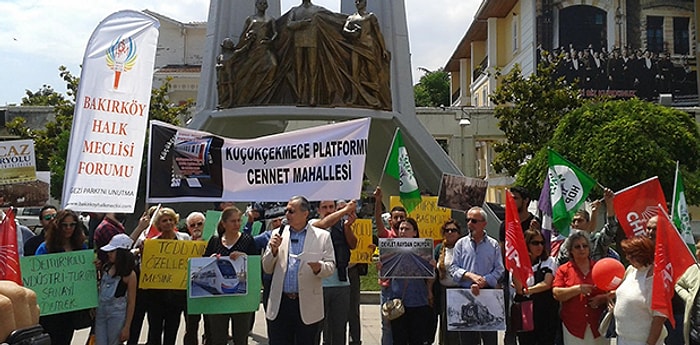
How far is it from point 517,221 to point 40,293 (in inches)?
170

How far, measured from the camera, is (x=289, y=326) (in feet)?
23.4

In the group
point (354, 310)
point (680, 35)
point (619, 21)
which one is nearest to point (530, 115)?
point (619, 21)

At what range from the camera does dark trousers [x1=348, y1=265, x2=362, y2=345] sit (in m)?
9.18

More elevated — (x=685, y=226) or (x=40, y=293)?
(x=685, y=226)

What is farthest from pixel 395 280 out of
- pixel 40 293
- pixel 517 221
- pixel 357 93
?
pixel 357 93

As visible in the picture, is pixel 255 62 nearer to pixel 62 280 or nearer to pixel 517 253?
pixel 62 280

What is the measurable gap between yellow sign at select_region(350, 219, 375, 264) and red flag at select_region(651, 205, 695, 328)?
3.87 metres

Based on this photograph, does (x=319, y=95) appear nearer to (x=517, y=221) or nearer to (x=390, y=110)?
(x=390, y=110)

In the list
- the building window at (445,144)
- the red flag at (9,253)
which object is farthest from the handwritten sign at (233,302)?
the building window at (445,144)

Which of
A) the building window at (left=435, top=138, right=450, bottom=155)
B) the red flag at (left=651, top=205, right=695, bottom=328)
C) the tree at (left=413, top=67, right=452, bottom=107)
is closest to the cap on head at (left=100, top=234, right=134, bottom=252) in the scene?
the red flag at (left=651, top=205, right=695, bottom=328)

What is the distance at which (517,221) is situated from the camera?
738cm

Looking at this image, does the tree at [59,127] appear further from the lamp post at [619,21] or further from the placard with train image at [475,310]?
the placard with train image at [475,310]

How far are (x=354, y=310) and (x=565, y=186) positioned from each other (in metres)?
2.77

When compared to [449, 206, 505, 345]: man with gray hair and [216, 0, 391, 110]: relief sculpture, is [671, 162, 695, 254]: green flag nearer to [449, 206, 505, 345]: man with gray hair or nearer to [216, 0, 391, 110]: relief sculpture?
[449, 206, 505, 345]: man with gray hair
